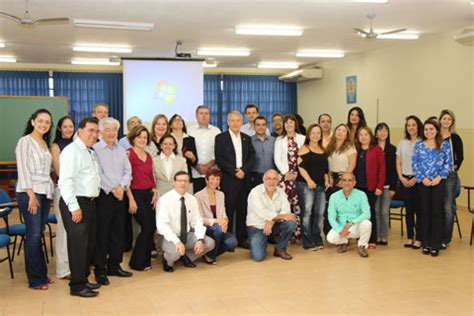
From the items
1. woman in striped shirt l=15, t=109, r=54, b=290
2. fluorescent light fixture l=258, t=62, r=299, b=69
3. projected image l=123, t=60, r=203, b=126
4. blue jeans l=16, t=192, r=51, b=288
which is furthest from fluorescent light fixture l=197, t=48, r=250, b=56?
blue jeans l=16, t=192, r=51, b=288

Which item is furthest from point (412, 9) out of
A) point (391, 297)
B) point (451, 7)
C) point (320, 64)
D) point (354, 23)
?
point (320, 64)

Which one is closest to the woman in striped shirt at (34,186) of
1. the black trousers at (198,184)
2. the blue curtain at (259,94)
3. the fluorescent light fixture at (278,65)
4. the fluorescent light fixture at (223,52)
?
the black trousers at (198,184)

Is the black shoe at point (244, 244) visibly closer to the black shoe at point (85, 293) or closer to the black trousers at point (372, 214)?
the black trousers at point (372, 214)

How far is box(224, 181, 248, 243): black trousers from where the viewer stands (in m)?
5.74

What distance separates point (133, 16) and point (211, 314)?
16.6 ft

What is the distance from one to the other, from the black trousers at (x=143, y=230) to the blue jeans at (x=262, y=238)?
3.39 feet

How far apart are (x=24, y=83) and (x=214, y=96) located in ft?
15.5

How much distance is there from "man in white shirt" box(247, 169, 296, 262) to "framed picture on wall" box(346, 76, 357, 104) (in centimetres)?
689

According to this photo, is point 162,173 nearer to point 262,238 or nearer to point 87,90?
point 262,238

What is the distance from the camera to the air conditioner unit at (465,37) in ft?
26.9

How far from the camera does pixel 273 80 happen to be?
563 inches

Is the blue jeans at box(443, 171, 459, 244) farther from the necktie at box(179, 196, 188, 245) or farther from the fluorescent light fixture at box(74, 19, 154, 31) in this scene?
the fluorescent light fixture at box(74, 19, 154, 31)

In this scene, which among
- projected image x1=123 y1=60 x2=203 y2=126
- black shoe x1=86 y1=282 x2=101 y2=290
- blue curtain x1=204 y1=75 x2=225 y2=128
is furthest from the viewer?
blue curtain x1=204 y1=75 x2=225 y2=128

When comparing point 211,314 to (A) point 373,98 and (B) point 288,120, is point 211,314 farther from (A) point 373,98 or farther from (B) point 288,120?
(A) point 373,98
